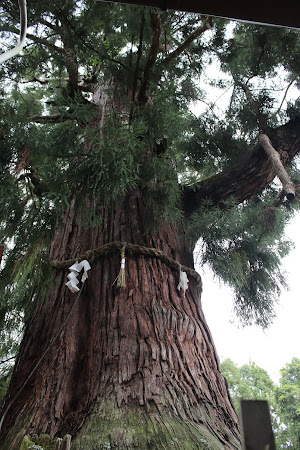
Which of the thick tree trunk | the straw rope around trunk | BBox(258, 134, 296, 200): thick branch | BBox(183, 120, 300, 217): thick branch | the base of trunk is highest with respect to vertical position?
BBox(183, 120, 300, 217): thick branch

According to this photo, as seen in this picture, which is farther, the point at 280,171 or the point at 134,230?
the point at 134,230

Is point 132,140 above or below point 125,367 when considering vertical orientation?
above

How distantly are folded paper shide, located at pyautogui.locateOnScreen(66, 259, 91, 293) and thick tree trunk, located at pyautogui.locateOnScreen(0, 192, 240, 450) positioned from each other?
0.11 meters

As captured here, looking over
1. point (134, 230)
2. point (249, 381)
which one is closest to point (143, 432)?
point (134, 230)

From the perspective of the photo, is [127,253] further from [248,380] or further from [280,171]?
[248,380]

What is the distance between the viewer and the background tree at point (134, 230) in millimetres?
1959

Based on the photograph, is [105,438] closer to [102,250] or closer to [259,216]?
[102,250]

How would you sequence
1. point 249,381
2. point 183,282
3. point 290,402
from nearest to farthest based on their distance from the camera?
1. point 183,282
2. point 290,402
3. point 249,381

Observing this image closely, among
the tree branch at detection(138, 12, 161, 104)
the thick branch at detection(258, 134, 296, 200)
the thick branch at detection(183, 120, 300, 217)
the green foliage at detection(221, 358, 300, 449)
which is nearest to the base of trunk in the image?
the thick branch at detection(258, 134, 296, 200)

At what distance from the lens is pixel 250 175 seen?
10.4 feet

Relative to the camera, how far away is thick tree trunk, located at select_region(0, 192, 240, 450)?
5.72ft

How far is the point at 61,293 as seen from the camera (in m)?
2.71

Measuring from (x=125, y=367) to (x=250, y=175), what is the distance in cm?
204

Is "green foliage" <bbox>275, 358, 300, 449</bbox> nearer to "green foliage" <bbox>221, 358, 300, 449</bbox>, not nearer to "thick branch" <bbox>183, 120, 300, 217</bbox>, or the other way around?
"green foliage" <bbox>221, 358, 300, 449</bbox>
